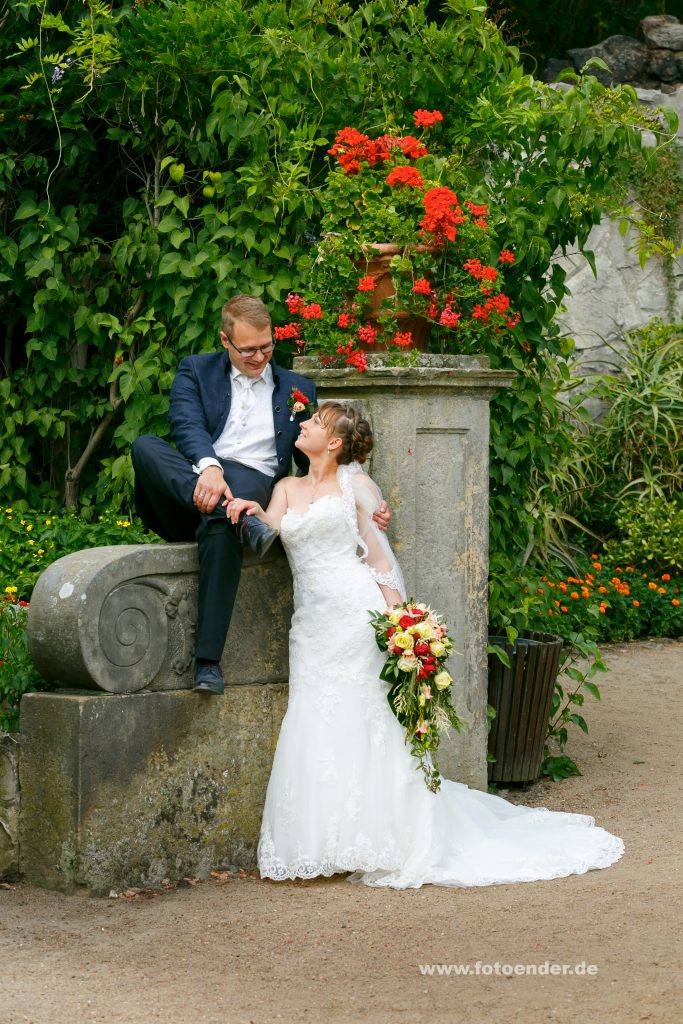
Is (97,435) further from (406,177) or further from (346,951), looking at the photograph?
(346,951)

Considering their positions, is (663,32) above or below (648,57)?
above

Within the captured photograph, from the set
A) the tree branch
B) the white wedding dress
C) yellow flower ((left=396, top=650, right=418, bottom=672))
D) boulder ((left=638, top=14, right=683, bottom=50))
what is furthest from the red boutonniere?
boulder ((left=638, top=14, right=683, bottom=50))

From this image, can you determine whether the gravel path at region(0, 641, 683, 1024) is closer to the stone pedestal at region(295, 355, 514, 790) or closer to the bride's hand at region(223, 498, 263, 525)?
the stone pedestal at region(295, 355, 514, 790)

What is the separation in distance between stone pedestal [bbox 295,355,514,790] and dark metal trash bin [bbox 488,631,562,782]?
0.35 metres

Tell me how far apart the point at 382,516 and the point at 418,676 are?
24.6 inches

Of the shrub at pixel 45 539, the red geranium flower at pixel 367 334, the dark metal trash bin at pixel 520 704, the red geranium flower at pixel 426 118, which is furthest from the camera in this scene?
the shrub at pixel 45 539

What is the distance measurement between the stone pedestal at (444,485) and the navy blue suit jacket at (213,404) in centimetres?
25

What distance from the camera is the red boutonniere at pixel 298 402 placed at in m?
4.73

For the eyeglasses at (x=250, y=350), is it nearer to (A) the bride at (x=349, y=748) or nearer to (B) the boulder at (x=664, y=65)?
(A) the bride at (x=349, y=748)

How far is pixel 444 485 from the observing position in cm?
509

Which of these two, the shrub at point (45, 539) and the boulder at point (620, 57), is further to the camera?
the boulder at point (620, 57)

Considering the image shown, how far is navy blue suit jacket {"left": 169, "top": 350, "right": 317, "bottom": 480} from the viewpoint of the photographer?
4.60m

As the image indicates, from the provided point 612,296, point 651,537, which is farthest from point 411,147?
point 612,296

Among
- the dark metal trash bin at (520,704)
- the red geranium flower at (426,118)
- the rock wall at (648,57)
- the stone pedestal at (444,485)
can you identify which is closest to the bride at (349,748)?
the stone pedestal at (444,485)
